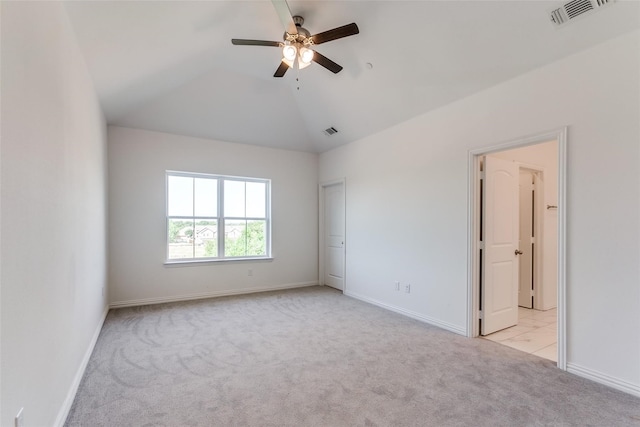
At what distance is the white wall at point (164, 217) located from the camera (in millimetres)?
4551

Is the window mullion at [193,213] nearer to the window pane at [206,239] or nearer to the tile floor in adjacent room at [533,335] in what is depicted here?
the window pane at [206,239]

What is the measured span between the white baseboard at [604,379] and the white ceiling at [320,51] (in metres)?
2.73

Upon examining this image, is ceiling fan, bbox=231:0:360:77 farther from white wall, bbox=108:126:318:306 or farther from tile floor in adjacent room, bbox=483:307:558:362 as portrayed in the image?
tile floor in adjacent room, bbox=483:307:558:362

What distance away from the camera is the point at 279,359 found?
112 inches

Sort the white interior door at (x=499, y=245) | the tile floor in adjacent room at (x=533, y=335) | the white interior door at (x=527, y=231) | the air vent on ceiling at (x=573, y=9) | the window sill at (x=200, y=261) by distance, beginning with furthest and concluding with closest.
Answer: the window sill at (x=200, y=261) < the white interior door at (x=527, y=231) < the white interior door at (x=499, y=245) < the tile floor in adjacent room at (x=533, y=335) < the air vent on ceiling at (x=573, y=9)

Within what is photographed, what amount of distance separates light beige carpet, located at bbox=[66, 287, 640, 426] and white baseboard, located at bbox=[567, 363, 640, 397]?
→ 89 millimetres

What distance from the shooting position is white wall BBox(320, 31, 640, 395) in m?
2.34

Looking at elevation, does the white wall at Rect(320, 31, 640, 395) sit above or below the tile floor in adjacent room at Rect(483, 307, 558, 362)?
above

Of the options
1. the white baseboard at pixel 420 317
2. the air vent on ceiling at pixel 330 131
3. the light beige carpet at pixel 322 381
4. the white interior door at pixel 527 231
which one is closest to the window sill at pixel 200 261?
the light beige carpet at pixel 322 381

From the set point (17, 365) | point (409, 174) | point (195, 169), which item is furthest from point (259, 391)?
point (195, 169)

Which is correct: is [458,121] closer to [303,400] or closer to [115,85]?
[303,400]

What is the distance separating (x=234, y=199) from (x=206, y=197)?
1.62 ft

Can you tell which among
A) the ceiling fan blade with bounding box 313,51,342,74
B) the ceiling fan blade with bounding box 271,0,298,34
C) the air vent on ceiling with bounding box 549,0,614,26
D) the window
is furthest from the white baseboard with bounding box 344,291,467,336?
the ceiling fan blade with bounding box 271,0,298,34

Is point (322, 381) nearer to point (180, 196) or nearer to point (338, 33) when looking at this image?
point (338, 33)
